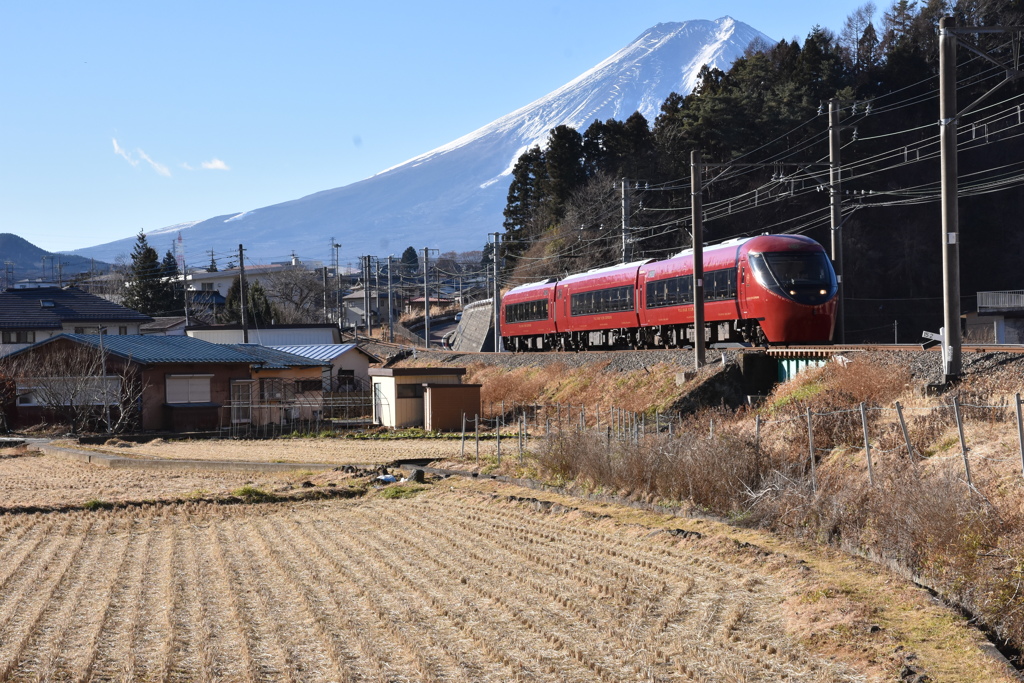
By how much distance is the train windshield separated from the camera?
25.6 meters

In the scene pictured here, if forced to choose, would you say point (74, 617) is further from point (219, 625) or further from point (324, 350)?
point (324, 350)

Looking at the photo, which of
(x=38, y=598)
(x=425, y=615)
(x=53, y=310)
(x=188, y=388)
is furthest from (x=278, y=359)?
(x=425, y=615)

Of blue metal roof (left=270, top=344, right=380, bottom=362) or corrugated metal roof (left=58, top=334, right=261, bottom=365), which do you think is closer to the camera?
corrugated metal roof (left=58, top=334, right=261, bottom=365)

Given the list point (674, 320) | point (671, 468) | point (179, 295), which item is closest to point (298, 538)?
point (671, 468)

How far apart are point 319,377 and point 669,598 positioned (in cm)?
3752

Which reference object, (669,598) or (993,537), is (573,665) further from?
(993,537)

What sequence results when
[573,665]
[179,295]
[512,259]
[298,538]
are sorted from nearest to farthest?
[573,665]
[298,538]
[512,259]
[179,295]

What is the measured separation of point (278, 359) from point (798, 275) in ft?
79.9

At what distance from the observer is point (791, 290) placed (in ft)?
83.8

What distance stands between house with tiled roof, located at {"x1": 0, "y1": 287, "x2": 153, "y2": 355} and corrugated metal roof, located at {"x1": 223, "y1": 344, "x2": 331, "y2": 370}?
1198 cm

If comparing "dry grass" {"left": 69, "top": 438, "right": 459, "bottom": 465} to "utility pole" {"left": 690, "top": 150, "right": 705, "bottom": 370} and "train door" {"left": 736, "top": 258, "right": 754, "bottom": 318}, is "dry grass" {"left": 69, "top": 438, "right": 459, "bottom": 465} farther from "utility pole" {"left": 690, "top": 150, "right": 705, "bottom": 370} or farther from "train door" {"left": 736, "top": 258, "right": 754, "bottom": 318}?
"train door" {"left": 736, "top": 258, "right": 754, "bottom": 318}

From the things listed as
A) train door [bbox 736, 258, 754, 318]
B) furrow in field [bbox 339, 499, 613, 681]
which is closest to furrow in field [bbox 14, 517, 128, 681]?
furrow in field [bbox 339, 499, 613, 681]

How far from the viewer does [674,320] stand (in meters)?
30.7

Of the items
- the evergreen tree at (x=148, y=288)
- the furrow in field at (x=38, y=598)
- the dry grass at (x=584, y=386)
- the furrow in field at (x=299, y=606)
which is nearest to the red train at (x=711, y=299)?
the dry grass at (x=584, y=386)
